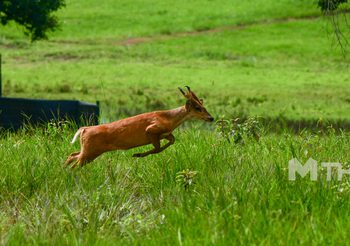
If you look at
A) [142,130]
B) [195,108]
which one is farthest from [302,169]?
[142,130]

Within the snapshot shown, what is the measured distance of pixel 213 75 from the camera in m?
49.2

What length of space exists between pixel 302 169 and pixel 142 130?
2154 mm

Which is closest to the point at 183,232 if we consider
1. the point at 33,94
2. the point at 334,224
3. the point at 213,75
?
the point at 334,224

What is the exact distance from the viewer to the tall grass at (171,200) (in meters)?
7.77

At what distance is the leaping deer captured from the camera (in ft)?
26.5

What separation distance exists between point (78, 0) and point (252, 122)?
77983 mm

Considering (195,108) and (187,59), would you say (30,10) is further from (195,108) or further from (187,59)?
(187,59)

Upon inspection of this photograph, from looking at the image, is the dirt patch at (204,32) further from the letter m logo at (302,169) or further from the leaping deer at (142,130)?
the leaping deer at (142,130)

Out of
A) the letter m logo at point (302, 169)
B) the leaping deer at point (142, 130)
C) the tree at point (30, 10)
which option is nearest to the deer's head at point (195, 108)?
the leaping deer at point (142, 130)

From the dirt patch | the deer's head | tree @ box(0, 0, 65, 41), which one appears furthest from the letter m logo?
the dirt patch

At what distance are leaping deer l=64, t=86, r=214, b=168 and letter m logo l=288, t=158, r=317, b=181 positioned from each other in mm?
1596

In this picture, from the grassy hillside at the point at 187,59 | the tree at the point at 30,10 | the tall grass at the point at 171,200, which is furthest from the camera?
the grassy hillside at the point at 187,59

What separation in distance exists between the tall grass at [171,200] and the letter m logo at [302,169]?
0.23 feet

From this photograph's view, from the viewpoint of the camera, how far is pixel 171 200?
892 cm
